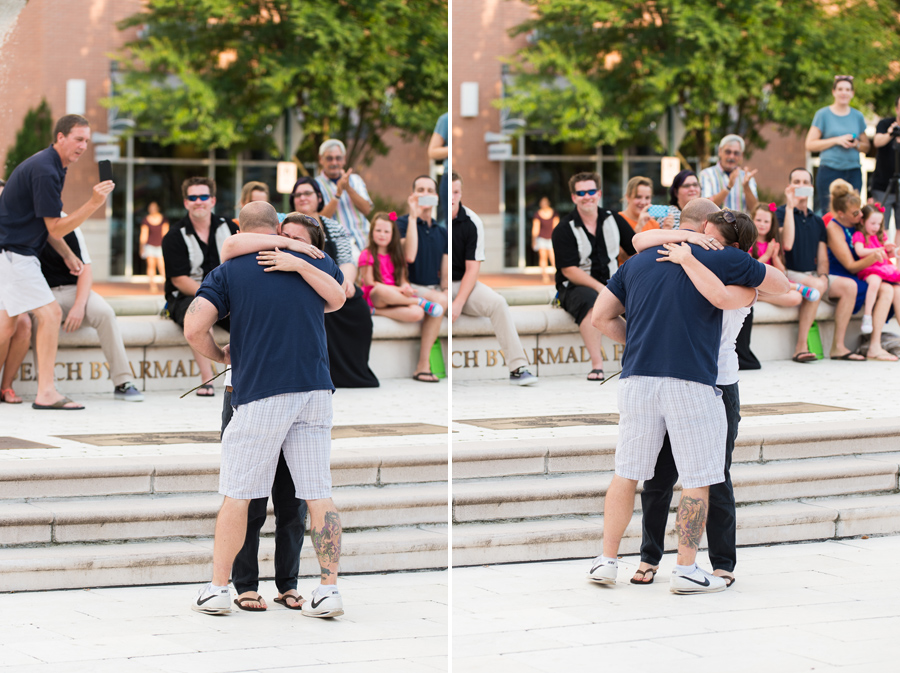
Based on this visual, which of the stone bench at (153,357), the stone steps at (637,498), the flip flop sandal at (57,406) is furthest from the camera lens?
the stone bench at (153,357)

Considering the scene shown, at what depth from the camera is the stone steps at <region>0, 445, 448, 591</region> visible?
18.8 feet

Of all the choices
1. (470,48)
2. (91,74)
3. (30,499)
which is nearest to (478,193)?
(470,48)

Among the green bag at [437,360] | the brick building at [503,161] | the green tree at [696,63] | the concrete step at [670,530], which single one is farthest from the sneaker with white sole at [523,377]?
the brick building at [503,161]

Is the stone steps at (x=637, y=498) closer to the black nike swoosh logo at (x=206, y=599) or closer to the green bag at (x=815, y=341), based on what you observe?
the black nike swoosh logo at (x=206, y=599)

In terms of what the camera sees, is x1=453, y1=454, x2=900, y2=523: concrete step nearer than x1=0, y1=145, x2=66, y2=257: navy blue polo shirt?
Yes

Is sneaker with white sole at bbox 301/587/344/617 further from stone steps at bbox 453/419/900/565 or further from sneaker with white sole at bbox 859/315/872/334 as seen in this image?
sneaker with white sole at bbox 859/315/872/334

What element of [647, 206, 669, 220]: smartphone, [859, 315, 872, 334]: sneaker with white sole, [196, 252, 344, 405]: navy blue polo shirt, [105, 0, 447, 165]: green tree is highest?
[105, 0, 447, 165]: green tree

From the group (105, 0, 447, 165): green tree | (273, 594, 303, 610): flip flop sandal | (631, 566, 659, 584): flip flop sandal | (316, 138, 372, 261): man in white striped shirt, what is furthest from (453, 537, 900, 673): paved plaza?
(105, 0, 447, 165): green tree

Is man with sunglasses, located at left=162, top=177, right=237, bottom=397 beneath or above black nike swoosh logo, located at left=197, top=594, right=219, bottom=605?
above

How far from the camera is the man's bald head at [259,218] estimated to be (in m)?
5.27

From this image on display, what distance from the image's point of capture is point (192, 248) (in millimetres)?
9820

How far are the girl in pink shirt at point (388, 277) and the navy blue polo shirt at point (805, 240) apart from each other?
148 inches

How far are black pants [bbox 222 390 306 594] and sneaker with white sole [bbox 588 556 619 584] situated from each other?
54.4 inches

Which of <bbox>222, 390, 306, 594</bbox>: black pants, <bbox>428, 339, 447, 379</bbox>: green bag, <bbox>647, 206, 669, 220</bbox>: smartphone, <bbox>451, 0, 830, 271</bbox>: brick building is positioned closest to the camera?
<bbox>222, 390, 306, 594</bbox>: black pants
